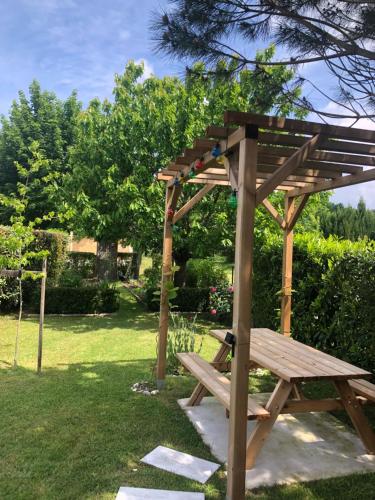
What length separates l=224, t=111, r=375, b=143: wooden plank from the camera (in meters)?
2.54

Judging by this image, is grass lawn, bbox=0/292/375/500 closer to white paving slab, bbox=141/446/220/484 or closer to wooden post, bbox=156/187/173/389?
white paving slab, bbox=141/446/220/484

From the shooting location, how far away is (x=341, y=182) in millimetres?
4211

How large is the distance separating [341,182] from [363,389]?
2.11m

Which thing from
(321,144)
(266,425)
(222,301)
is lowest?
(266,425)

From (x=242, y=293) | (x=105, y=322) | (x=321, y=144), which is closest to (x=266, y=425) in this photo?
(x=242, y=293)

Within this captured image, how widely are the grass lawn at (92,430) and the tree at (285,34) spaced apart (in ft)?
10.3

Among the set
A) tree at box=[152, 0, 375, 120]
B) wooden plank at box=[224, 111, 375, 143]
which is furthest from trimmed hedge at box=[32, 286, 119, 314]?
wooden plank at box=[224, 111, 375, 143]

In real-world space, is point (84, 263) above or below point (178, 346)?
above

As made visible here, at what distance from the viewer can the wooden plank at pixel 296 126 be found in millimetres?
2537

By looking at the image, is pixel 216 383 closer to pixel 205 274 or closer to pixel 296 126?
pixel 296 126

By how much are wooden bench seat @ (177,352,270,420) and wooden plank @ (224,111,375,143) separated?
2.01 m

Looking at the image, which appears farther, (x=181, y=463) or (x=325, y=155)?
(x=325, y=155)

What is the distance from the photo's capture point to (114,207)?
9289 mm

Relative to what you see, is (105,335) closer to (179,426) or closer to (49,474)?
(179,426)
